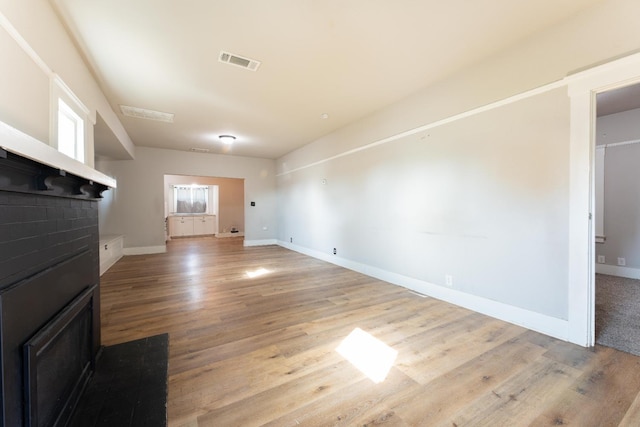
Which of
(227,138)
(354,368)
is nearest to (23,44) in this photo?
(354,368)

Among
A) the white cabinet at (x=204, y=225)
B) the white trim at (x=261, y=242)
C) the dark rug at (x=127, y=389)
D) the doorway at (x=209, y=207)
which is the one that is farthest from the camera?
the white cabinet at (x=204, y=225)

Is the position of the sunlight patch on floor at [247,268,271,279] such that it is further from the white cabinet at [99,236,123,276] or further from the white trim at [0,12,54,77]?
the white trim at [0,12,54,77]

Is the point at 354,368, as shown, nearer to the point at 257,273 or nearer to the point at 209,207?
the point at 257,273

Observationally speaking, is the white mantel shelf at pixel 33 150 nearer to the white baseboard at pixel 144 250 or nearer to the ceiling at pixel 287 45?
the ceiling at pixel 287 45

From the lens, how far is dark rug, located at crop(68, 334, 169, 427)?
1.39m

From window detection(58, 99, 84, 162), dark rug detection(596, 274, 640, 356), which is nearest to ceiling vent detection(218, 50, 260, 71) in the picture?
window detection(58, 99, 84, 162)

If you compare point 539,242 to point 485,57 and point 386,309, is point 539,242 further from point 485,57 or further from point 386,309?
point 485,57

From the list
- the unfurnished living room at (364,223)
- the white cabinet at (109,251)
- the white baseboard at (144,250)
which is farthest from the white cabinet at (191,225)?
the unfurnished living room at (364,223)

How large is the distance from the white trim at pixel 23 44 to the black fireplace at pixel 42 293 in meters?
0.96

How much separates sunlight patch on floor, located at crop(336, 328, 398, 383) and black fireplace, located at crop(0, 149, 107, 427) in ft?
5.53

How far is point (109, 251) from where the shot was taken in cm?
509

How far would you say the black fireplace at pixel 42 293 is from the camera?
93cm

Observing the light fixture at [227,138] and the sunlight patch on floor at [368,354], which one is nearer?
the sunlight patch on floor at [368,354]

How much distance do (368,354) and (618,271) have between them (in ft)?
16.2
